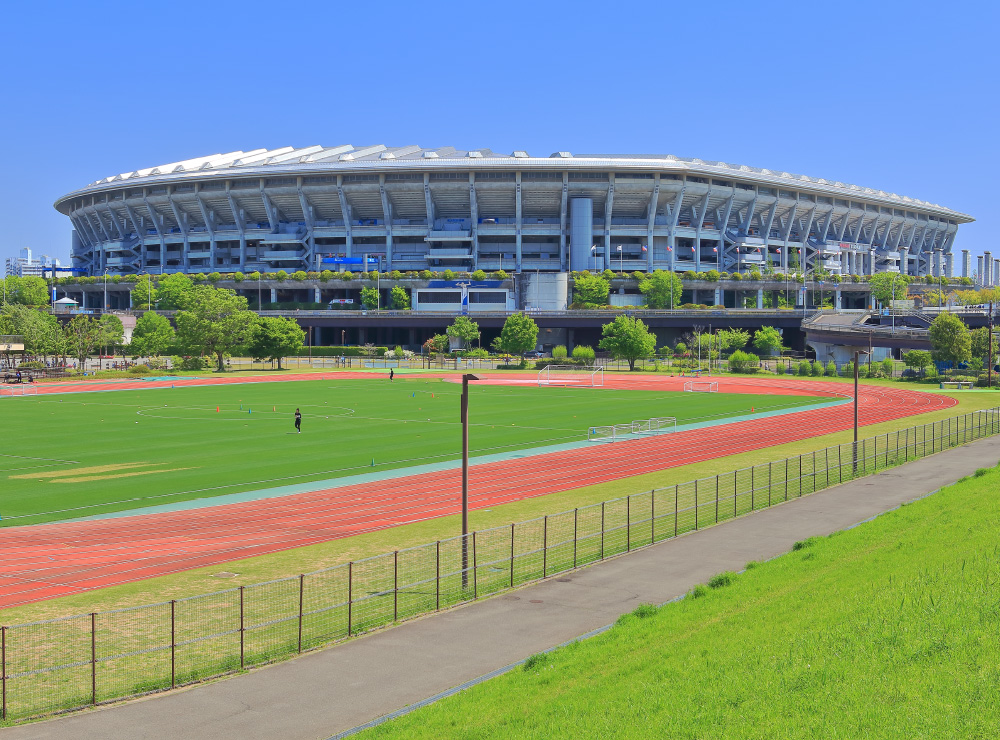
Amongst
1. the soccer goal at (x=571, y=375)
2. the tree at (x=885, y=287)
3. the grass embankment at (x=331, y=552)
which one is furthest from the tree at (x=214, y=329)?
the tree at (x=885, y=287)

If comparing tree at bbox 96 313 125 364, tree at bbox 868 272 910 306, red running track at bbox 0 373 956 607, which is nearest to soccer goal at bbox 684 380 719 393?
red running track at bbox 0 373 956 607

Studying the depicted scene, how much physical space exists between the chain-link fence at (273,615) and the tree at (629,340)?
86.5m

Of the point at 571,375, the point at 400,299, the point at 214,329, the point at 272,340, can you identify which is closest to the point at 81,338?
the point at 214,329

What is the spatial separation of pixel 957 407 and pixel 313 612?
6033 cm

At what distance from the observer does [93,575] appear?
70.0 ft

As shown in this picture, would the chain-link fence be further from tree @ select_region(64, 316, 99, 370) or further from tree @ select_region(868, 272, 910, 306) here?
tree @ select_region(868, 272, 910, 306)

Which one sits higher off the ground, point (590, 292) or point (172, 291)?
point (590, 292)

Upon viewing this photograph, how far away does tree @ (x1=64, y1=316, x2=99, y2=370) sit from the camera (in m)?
106

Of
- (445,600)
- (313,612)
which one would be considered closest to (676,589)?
(445,600)

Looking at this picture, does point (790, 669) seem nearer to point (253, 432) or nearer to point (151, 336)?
point (253, 432)

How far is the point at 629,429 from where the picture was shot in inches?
1989

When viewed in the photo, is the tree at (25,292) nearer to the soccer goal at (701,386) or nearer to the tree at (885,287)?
the soccer goal at (701,386)

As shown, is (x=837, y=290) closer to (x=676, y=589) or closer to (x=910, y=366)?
(x=910, y=366)

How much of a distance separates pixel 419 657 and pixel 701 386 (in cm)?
7589
